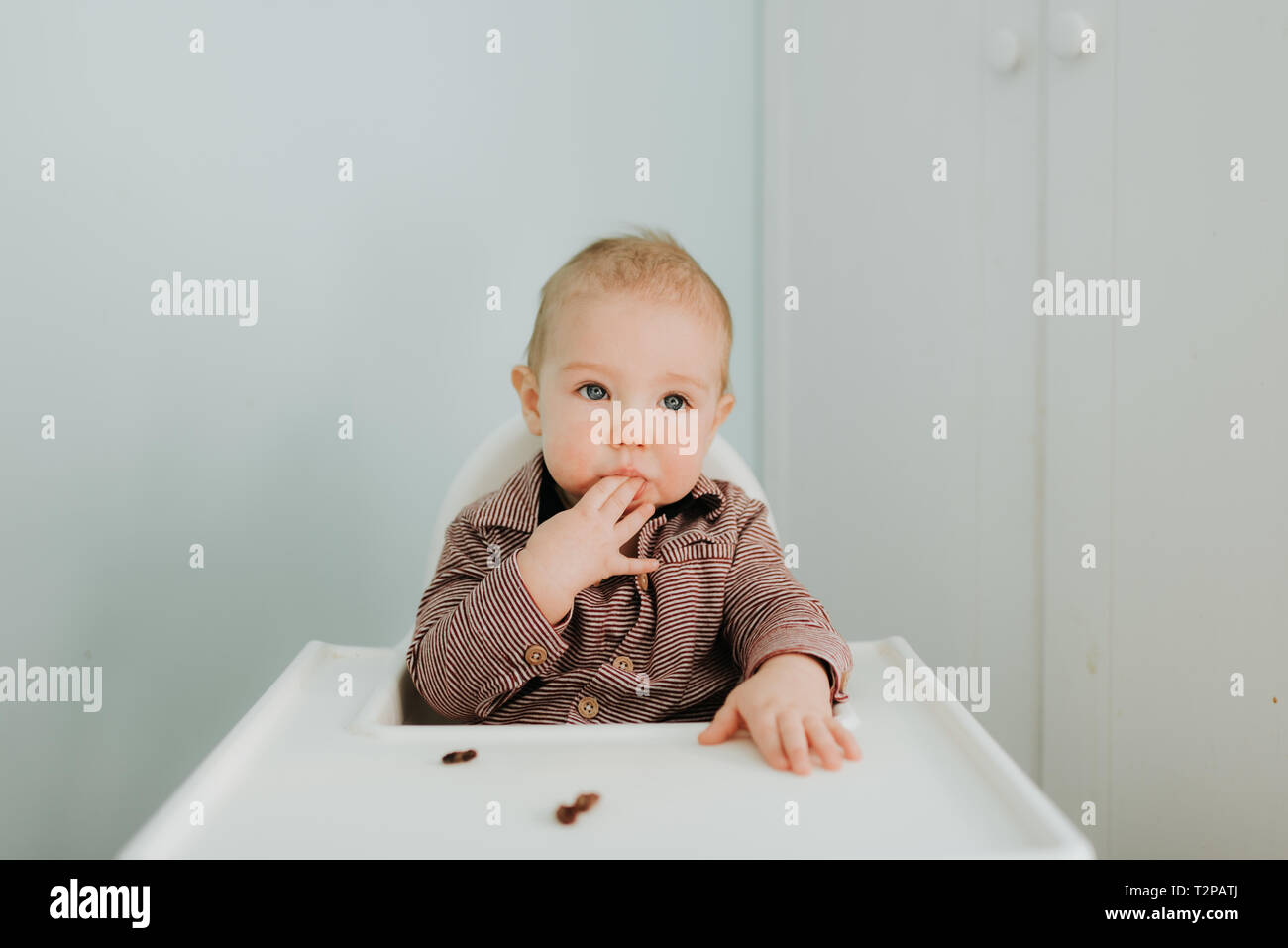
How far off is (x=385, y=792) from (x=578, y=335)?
400 millimetres

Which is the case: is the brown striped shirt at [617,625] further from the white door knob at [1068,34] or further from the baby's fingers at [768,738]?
the white door knob at [1068,34]

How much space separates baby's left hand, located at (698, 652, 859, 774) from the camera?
0.58 metres

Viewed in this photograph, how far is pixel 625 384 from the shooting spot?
31.0 inches

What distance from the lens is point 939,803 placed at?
1.77 feet

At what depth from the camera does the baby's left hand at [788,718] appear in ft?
1.92

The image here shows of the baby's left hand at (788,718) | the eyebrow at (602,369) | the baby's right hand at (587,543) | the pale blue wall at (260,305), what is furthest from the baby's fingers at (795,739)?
the pale blue wall at (260,305)

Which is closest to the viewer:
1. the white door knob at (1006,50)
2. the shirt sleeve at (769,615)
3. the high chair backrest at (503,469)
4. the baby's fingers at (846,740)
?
the baby's fingers at (846,740)

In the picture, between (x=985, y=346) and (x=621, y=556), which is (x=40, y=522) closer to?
(x=621, y=556)

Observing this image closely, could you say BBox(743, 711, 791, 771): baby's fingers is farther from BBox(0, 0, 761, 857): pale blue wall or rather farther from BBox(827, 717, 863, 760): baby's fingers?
BBox(0, 0, 761, 857): pale blue wall

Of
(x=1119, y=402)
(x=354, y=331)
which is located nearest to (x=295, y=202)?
(x=354, y=331)

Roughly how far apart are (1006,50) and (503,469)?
74 cm

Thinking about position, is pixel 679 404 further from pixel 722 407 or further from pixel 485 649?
pixel 485 649

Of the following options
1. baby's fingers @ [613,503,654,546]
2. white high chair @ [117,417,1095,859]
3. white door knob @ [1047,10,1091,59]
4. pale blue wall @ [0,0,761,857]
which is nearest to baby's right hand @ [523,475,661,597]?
baby's fingers @ [613,503,654,546]

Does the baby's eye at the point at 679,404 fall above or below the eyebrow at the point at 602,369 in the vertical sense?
below
